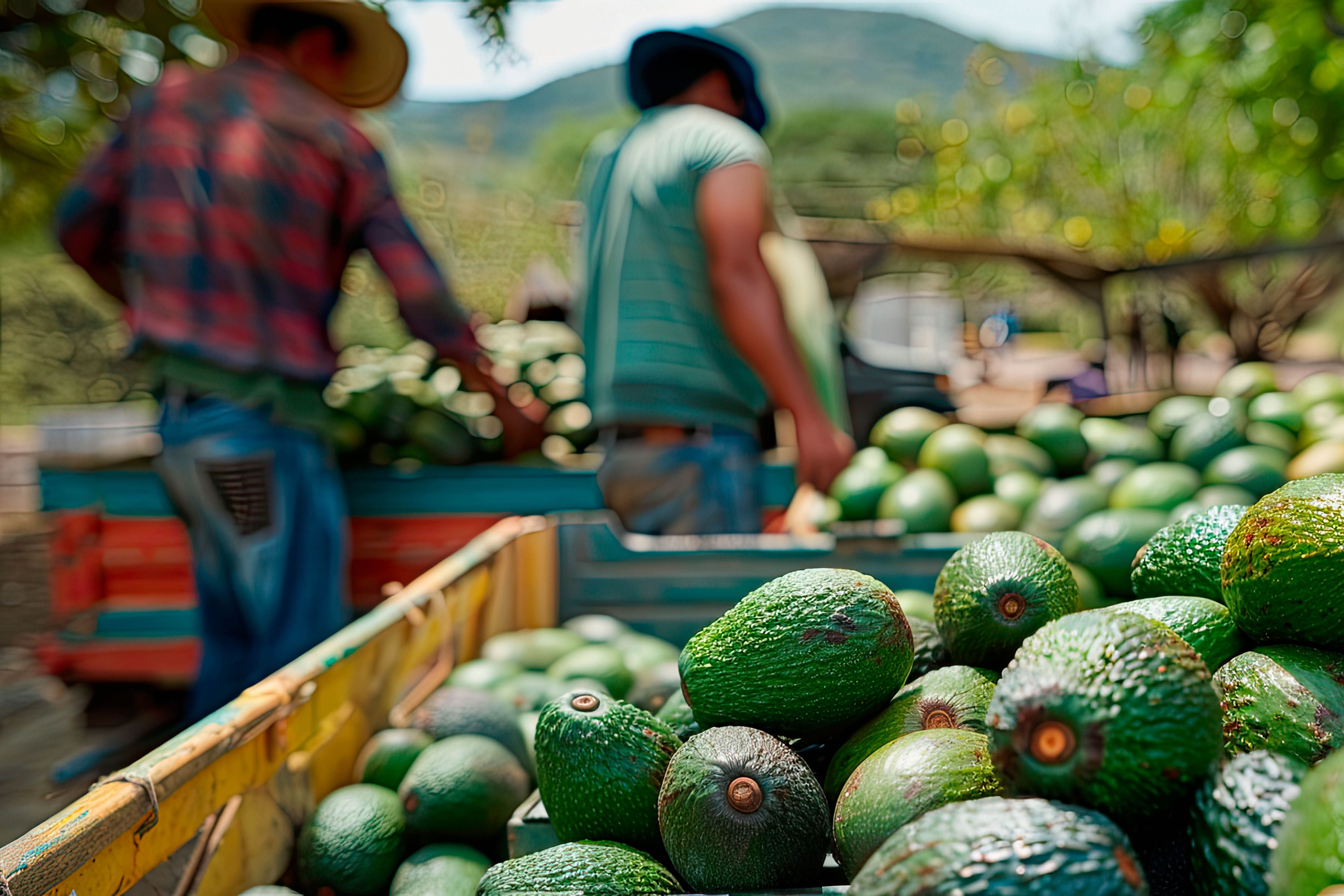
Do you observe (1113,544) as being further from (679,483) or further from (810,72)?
(810,72)

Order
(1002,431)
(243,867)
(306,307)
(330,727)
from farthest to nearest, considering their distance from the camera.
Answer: (1002,431)
(306,307)
(330,727)
(243,867)

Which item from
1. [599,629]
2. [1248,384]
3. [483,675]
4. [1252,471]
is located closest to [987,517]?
[1252,471]

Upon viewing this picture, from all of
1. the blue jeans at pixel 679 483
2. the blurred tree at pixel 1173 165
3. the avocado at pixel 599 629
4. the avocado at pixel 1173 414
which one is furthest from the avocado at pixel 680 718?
the blurred tree at pixel 1173 165

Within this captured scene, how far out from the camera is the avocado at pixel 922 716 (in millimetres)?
1257

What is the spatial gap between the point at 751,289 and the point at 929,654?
1.84 metres

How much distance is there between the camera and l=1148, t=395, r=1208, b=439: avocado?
11.6 ft

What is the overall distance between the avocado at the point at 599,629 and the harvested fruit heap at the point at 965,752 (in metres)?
0.96

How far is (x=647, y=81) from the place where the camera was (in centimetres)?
354

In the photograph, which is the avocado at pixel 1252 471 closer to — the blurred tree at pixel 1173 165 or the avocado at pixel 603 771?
the avocado at pixel 603 771

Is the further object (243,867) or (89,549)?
(89,549)

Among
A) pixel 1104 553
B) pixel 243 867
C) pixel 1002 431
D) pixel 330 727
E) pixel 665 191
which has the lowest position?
pixel 243 867

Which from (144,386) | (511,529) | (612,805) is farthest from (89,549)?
(612,805)

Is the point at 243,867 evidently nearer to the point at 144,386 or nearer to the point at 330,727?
the point at 330,727

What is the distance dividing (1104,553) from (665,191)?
1.84 metres
